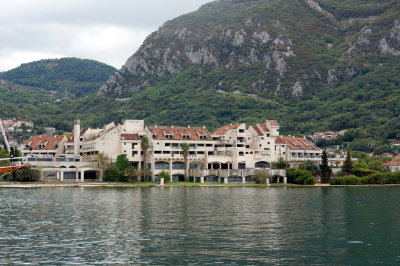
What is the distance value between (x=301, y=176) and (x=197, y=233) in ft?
320

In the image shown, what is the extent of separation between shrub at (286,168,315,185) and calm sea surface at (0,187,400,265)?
2417 inches

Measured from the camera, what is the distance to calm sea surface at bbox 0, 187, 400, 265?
4619cm

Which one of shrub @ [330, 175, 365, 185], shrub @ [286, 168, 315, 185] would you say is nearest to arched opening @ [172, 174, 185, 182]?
shrub @ [286, 168, 315, 185]

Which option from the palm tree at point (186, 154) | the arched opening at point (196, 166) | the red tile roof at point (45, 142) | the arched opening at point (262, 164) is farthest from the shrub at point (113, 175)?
the arched opening at point (262, 164)

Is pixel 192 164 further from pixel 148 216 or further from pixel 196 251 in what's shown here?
pixel 196 251

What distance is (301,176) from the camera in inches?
5974

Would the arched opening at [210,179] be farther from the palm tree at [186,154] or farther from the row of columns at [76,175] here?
the row of columns at [76,175]

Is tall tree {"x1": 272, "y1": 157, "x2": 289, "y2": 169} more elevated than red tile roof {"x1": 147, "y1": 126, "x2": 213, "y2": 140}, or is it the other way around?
red tile roof {"x1": 147, "y1": 126, "x2": 213, "y2": 140}

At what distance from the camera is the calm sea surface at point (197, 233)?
4619 centimetres

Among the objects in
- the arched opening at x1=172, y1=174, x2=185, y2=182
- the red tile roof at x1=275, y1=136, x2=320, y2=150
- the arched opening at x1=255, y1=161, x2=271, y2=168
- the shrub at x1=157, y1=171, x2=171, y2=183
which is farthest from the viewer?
the red tile roof at x1=275, y1=136, x2=320, y2=150

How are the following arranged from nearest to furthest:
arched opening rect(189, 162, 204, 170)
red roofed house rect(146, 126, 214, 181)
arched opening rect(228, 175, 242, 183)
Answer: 1. arched opening rect(228, 175, 242, 183)
2. red roofed house rect(146, 126, 214, 181)
3. arched opening rect(189, 162, 204, 170)

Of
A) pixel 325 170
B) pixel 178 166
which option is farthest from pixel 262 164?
pixel 178 166

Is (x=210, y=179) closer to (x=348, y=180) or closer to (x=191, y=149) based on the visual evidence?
(x=191, y=149)

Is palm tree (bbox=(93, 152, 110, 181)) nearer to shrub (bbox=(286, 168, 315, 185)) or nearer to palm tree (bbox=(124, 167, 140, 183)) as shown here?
palm tree (bbox=(124, 167, 140, 183))
